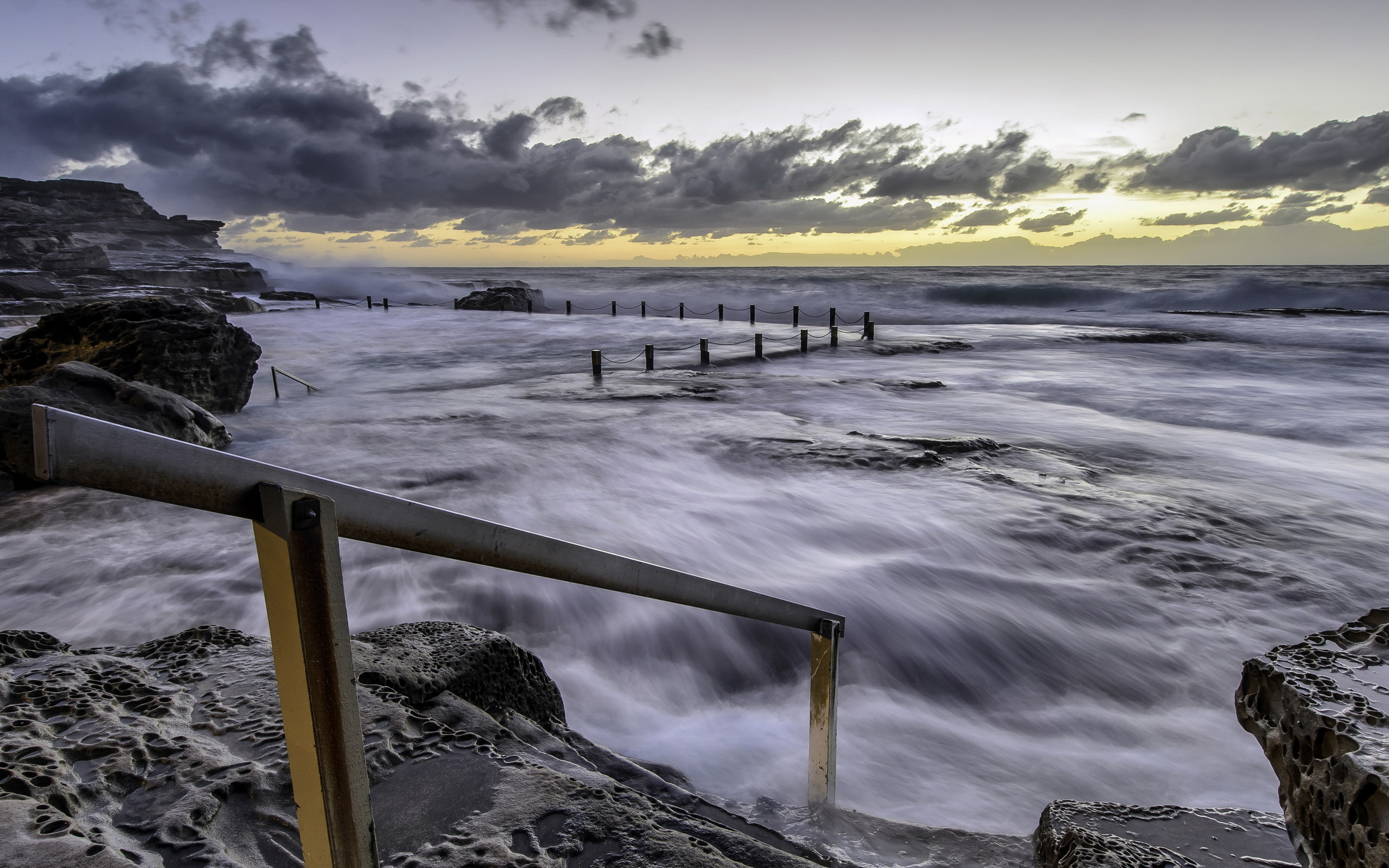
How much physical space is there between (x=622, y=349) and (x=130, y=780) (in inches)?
736

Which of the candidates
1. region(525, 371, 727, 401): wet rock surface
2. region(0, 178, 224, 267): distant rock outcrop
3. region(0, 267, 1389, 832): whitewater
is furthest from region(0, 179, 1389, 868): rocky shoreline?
region(0, 178, 224, 267): distant rock outcrop

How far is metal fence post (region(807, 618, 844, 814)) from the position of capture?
2297 mm

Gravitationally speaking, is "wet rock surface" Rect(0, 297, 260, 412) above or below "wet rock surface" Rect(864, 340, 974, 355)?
above

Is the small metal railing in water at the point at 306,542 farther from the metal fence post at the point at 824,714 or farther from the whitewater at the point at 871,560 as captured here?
the whitewater at the point at 871,560

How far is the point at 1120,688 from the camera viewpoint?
405cm

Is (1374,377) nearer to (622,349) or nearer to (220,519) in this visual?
(622,349)

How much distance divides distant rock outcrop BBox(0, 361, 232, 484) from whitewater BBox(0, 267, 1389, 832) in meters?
0.71

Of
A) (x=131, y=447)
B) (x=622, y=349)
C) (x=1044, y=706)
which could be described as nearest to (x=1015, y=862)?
(x=1044, y=706)

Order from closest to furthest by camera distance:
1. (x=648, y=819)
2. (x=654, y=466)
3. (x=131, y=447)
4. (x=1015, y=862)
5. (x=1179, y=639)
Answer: (x=131, y=447) → (x=648, y=819) → (x=1015, y=862) → (x=1179, y=639) → (x=654, y=466)

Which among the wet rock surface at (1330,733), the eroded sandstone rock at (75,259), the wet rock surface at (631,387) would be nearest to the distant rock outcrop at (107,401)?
the wet rock surface at (631,387)

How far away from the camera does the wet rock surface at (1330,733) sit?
4.28 ft

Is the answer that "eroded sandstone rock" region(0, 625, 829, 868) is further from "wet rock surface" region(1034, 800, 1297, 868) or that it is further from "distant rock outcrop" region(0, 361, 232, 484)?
"distant rock outcrop" region(0, 361, 232, 484)

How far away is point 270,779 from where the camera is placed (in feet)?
5.16

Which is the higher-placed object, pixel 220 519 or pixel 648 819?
pixel 648 819
